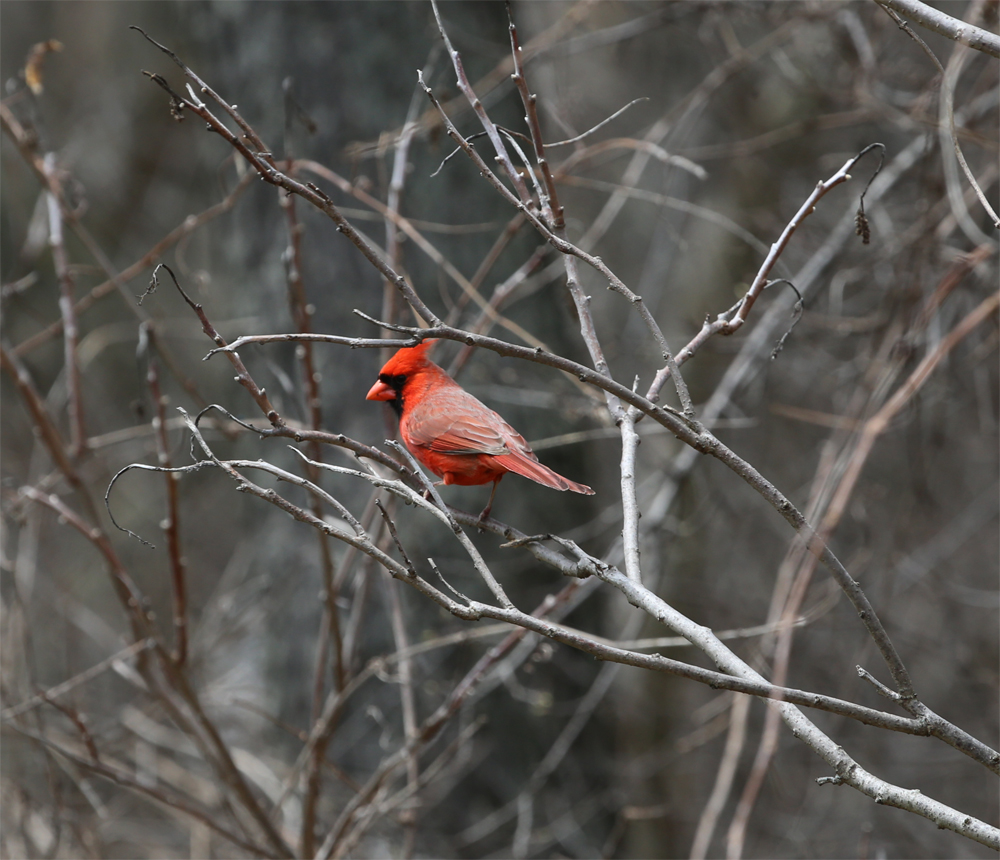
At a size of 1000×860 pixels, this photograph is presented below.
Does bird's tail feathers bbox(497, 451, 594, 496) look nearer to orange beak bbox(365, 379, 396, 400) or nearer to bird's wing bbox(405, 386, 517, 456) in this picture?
bird's wing bbox(405, 386, 517, 456)

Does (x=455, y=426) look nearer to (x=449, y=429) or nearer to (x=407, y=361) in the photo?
(x=449, y=429)

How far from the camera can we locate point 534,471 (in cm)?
226

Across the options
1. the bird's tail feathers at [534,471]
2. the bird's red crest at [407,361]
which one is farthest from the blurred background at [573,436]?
the bird's tail feathers at [534,471]

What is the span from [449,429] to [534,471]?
344 millimetres

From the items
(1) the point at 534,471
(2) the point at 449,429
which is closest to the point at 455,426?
(2) the point at 449,429

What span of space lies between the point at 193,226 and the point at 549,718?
2.39 metres

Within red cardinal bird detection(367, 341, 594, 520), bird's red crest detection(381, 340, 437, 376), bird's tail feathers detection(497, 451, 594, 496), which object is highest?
bird's red crest detection(381, 340, 437, 376)

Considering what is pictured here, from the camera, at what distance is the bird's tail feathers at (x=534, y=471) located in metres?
2.15

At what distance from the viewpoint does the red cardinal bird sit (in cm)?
238

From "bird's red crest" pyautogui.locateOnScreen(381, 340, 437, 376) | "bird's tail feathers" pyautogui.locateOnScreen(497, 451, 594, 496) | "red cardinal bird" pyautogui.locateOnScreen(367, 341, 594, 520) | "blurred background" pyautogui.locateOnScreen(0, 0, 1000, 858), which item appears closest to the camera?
"bird's tail feathers" pyautogui.locateOnScreen(497, 451, 594, 496)

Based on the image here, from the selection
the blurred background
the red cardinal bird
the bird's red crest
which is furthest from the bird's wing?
the blurred background

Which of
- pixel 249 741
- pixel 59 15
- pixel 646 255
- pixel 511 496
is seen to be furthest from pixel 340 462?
pixel 59 15

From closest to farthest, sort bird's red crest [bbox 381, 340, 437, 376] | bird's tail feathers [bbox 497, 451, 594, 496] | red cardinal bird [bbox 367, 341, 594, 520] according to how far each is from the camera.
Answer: bird's tail feathers [bbox 497, 451, 594, 496]
red cardinal bird [bbox 367, 341, 594, 520]
bird's red crest [bbox 381, 340, 437, 376]

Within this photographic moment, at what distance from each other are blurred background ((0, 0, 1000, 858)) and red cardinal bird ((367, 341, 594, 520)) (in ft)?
0.85
